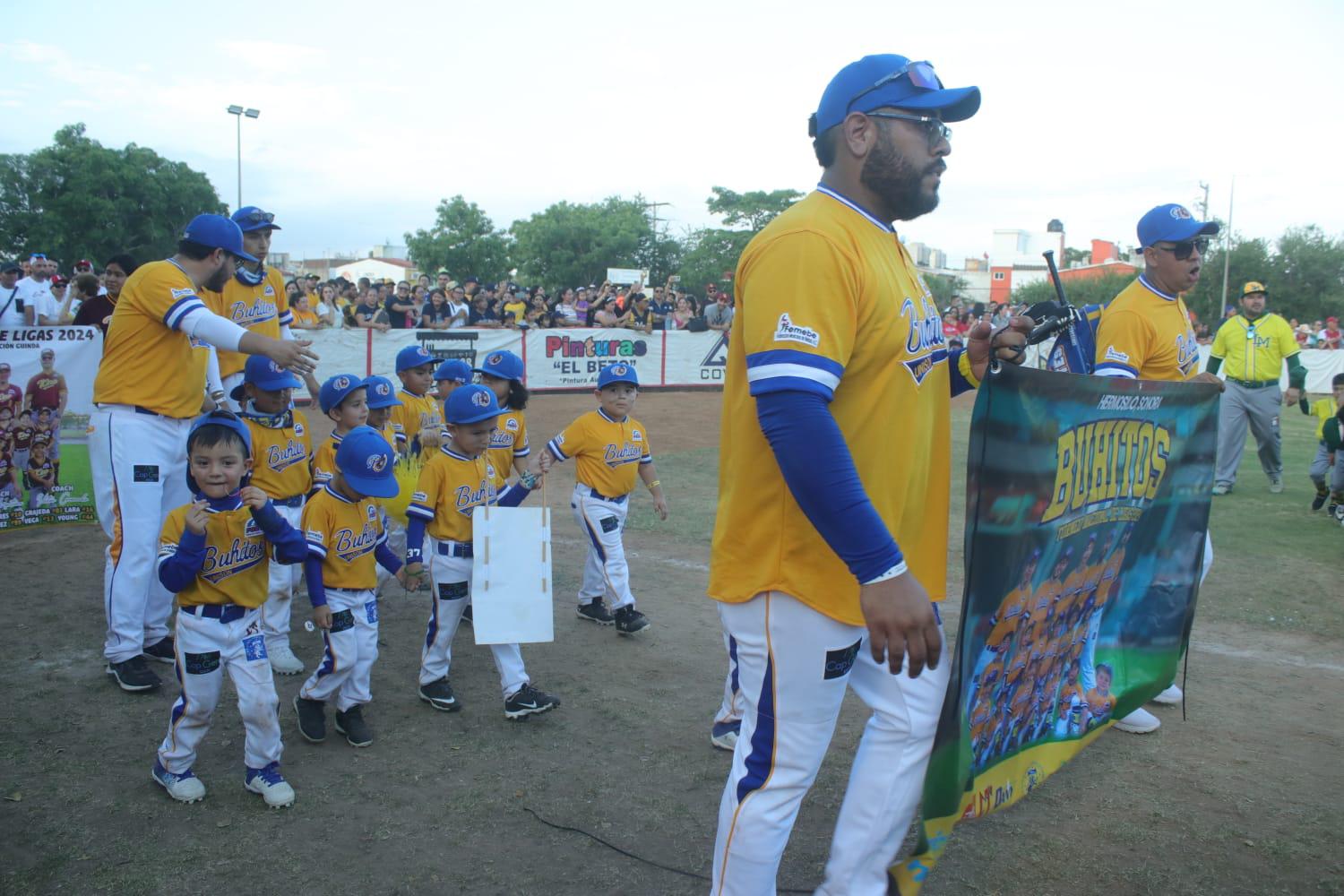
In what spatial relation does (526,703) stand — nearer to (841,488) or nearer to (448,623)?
(448,623)

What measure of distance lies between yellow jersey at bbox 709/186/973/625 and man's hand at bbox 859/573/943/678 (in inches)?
7.6

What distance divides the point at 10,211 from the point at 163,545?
1767 inches

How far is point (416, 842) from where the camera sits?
11.3 ft

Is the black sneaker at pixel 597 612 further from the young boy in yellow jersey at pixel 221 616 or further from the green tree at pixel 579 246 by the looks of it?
the green tree at pixel 579 246

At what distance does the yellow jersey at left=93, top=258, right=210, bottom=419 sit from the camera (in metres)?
4.61

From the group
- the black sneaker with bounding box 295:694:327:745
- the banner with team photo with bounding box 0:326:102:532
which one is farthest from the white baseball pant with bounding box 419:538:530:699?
the banner with team photo with bounding box 0:326:102:532

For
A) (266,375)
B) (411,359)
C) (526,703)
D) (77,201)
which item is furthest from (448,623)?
(77,201)

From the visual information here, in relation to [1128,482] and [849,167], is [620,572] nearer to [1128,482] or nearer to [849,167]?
[1128,482]

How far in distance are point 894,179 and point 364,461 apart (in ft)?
9.50

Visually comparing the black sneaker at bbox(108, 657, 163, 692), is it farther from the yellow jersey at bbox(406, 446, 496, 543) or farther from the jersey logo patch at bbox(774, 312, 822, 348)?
the jersey logo patch at bbox(774, 312, 822, 348)

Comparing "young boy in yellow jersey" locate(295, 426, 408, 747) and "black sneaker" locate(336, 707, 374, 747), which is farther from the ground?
"young boy in yellow jersey" locate(295, 426, 408, 747)

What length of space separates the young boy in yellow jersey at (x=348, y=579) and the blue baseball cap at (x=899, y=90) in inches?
112

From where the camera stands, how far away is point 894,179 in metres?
2.46

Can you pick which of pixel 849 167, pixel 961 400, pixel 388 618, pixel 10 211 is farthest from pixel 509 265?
pixel 849 167
